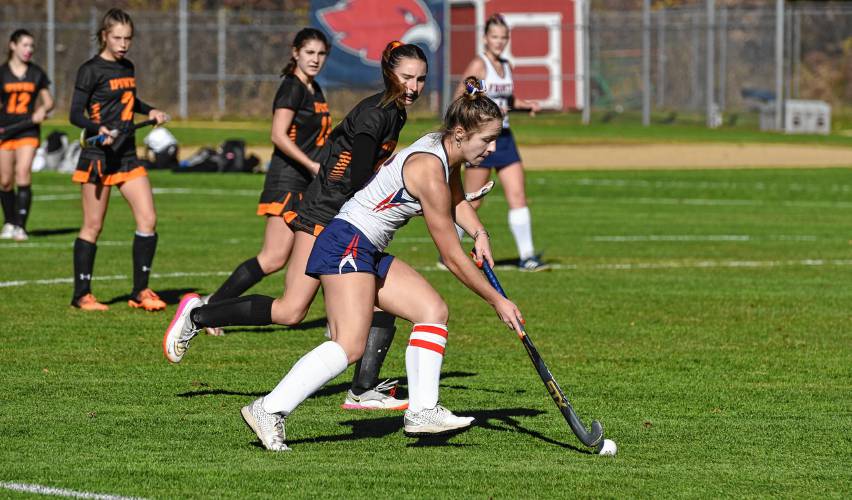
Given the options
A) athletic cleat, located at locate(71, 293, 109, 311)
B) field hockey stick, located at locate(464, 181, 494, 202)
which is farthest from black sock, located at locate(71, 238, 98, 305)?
field hockey stick, located at locate(464, 181, 494, 202)

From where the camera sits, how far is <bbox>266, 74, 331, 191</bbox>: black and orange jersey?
1081 centimetres

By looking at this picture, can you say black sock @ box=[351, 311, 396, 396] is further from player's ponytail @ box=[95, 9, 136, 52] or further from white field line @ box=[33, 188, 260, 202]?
white field line @ box=[33, 188, 260, 202]

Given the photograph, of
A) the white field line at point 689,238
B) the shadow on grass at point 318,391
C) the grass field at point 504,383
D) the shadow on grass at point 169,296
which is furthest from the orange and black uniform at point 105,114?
the white field line at point 689,238

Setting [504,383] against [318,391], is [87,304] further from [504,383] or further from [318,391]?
[504,383]

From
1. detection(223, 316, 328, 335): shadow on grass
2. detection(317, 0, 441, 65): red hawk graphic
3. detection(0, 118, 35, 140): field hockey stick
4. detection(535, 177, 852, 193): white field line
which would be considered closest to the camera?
detection(223, 316, 328, 335): shadow on grass

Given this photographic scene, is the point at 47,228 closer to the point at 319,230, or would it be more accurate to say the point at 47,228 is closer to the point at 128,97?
the point at 128,97

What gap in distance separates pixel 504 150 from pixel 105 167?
15.4 feet

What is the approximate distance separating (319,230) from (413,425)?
1.63 m

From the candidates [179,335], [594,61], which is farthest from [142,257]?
[594,61]

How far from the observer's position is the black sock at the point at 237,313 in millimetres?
8422

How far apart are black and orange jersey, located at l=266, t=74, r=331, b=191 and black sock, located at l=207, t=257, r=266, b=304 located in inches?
24.8

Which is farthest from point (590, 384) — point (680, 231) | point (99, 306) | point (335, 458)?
point (680, 231)

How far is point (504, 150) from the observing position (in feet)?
49.7

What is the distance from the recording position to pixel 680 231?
19391mm
